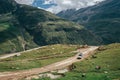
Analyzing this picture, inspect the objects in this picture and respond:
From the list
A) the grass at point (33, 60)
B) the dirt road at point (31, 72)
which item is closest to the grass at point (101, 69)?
the dirt road at point (31, 72)

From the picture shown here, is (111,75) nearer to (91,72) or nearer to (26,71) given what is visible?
(91,72)

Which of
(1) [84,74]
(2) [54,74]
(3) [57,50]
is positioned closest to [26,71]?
(2) [54,74]

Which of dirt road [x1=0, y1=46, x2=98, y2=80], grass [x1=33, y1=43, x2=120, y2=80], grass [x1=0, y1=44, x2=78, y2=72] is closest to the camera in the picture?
grass [x1=33, y1=43, x2=120, y2=80]

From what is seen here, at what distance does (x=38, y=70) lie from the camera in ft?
325

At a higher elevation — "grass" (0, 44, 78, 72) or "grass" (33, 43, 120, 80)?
"grass" (0, 44, 78, 72)

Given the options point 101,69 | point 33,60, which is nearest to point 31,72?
point 101,69

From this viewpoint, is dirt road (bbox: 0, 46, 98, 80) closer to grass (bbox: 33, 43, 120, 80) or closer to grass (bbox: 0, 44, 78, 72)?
grass (bbox: 0, 44, 78, 72)

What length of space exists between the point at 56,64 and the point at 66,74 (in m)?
19.5

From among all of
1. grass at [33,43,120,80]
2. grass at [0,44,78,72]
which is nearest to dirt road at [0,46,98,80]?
grass at [0,44,78,72]

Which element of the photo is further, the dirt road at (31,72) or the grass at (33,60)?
the grass at (33,60)

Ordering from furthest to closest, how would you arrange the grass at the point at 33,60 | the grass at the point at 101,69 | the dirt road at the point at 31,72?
the grass at the point at 33,60
the dirt road at the point at 31,72
the grass at the point at 101,69

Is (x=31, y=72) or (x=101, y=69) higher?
(x=31, y=72)

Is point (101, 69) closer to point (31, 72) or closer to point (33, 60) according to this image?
point (31, 72)

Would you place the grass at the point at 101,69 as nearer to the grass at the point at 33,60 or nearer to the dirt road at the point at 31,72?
the dirt road at the point at 31,72
